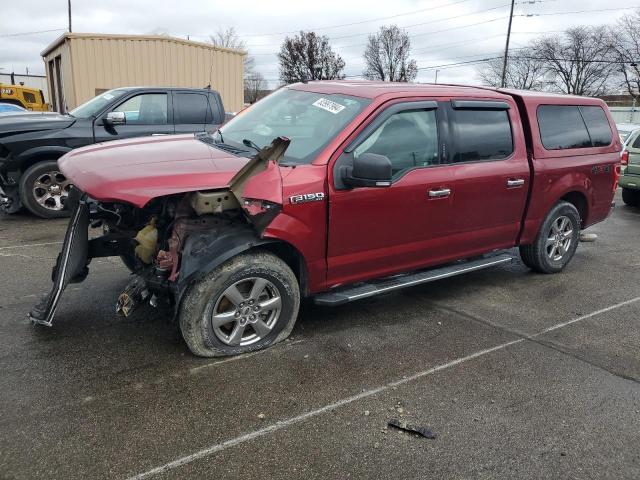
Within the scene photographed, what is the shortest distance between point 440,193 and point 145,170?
228cm

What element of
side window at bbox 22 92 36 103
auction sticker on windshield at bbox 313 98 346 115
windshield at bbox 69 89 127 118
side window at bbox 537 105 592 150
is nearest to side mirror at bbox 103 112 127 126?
windshield at bbox 69 89 127 118

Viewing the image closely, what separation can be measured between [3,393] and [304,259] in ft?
6.55

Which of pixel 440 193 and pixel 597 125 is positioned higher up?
pixel 597 125

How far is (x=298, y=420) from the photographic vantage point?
9.84ft

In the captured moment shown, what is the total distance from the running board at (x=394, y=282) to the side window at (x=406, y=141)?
0.84 m

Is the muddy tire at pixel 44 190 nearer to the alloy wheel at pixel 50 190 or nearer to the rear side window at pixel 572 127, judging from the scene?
the alloy wheel at pixel 50 190

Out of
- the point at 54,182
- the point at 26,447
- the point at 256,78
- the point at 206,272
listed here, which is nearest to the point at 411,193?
the point at 206,272

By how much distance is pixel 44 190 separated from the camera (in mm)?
7488

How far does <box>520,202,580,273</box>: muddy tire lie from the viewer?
5.53 metres

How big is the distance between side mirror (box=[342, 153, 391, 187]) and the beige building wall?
1356 centimetres

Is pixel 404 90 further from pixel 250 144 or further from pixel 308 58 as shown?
pixel 308 58

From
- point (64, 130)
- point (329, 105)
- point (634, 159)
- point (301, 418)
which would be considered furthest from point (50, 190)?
point (634, 159)

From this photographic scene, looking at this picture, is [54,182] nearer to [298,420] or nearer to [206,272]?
[206,272]

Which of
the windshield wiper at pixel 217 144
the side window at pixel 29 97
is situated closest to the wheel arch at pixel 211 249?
the windshield wiper at pixel 217 144
